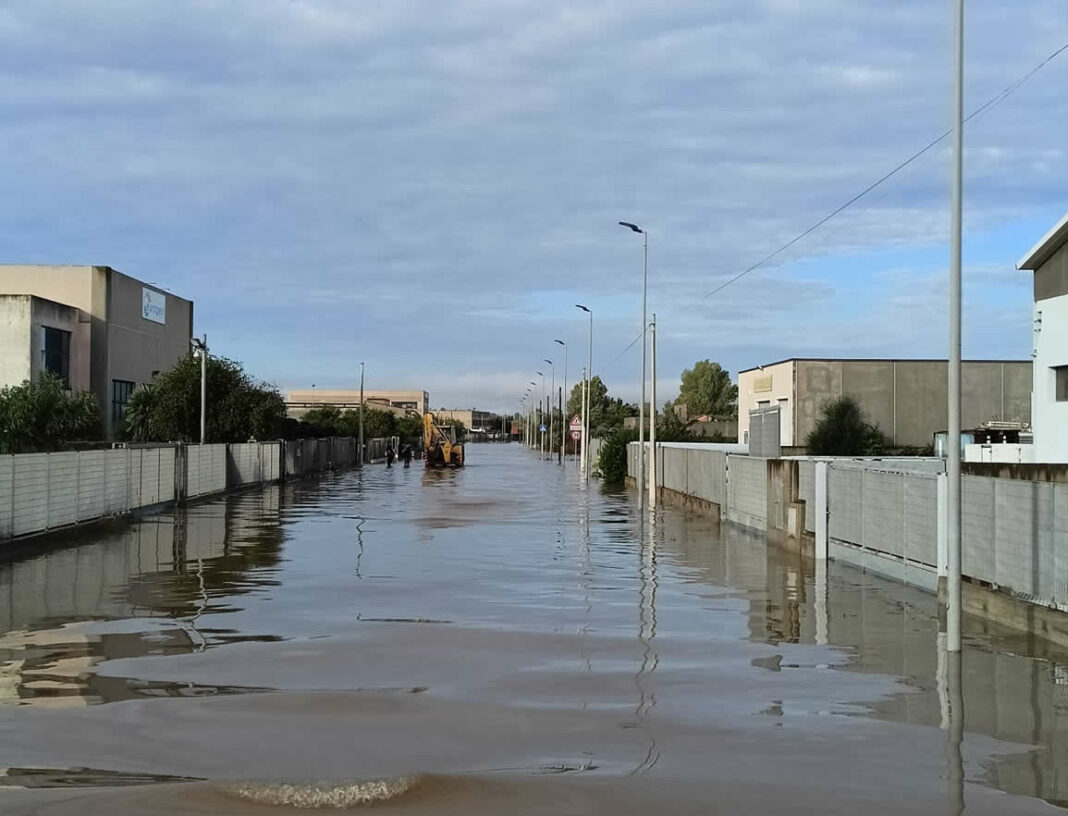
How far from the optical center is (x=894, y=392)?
214 feet

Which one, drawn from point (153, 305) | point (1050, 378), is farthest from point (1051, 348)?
point (153, 305)

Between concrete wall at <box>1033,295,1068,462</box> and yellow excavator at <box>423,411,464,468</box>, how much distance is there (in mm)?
41690

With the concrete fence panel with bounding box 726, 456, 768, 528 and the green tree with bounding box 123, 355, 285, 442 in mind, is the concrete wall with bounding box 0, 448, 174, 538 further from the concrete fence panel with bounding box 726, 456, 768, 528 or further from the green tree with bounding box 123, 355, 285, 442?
the green tree with bounding box 123, 355, 285, 442

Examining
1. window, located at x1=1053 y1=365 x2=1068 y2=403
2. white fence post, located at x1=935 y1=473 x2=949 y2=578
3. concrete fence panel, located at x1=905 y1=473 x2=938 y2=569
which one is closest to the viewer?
white fence post, located at x1=935 y1=473 x2=949 y2=578

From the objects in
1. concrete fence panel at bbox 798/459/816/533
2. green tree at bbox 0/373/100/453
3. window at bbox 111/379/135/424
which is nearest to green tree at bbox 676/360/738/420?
window at bbox 111/379/135/424

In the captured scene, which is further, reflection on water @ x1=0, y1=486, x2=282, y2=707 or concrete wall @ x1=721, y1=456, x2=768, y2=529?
concrete wall @ x1=721, y1=456, x2=768, y2=529

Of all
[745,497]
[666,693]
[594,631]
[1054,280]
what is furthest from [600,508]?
[666,693]

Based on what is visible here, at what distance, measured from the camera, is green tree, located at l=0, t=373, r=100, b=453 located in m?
42.9

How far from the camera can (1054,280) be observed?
3638 cm

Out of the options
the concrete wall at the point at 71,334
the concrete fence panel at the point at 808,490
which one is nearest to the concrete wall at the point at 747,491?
the concrete fence panel at the point at 808,490

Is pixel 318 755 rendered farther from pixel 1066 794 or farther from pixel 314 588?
pixel 314 588

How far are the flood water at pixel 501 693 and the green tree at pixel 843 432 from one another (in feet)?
142

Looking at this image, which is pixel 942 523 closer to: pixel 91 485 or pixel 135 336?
pixel 91 485

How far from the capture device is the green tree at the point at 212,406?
54.1 metres
